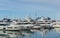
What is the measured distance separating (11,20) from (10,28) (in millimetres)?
10264

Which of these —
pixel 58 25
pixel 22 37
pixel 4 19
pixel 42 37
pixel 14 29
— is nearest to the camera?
pixel 22 37

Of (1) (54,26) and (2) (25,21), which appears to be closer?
(1) (54,26)

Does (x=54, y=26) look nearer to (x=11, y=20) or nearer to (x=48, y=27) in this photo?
(x=48, y=27)

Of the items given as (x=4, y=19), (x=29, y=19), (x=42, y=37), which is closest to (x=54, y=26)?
(x=29, y=19)

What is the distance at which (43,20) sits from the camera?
3278 centimetres

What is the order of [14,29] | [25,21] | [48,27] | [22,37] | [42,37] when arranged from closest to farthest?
[22,37], [42,37], [14,29], [48,27], [25,21]

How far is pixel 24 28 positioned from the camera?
2372 centimetres

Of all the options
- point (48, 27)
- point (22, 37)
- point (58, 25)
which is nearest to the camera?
point (22, 37)

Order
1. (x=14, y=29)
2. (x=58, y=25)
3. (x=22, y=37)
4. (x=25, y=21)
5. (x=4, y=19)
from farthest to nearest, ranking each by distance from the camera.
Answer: (x=4, y=19)
(x=25, y=21)
(x=58, y=25)
(x=14, y=29)
(x=22, y=37)

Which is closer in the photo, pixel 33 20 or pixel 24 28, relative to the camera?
pixel 24 28

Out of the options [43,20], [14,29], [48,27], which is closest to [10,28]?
[14,29]

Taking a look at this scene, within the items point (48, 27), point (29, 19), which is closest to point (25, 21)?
point (29, 19)

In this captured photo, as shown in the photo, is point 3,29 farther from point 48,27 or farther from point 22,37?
point 22,37

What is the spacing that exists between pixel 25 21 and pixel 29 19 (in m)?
0.58
